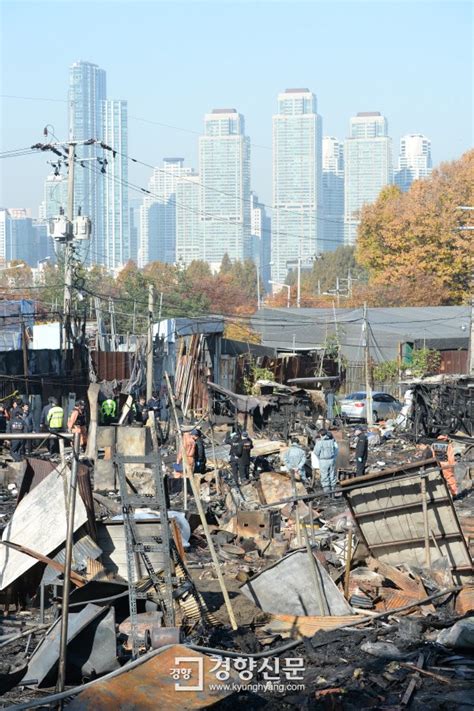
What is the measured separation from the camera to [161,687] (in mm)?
7621

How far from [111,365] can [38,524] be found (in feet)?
62.1

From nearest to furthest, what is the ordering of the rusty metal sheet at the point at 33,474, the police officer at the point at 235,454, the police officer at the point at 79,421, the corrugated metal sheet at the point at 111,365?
the rusty metal sheet at the point at 33,474
the police officer at the point at 235,454
the police officer at the point at 79,421
the corrugated metal sheet at the point at 111,365

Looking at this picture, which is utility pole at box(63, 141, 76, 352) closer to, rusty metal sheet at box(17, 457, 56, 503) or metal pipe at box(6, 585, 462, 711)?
rusty metal sheet at box(17, 457, 56, 503)

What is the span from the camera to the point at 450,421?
25625 mm

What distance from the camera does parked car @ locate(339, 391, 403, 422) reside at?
100 ft

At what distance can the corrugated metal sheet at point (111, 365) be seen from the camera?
95.3 ft

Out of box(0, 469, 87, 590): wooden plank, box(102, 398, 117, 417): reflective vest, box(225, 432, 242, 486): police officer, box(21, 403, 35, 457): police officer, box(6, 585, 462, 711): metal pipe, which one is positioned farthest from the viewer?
box(102, 398, 117, 417): reflective vest

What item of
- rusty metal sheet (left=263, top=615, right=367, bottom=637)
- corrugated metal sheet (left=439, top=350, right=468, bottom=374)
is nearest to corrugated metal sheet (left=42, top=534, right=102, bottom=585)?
rusty metal sheet (left=263, top=615, right=367, bottom=637)

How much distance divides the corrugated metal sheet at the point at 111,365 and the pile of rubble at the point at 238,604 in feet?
49.7

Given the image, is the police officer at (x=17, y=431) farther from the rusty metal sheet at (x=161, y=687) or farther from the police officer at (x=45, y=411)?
the rusty metal sheet at (x=161, y=687)

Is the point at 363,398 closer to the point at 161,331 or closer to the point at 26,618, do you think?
the point at 161,331

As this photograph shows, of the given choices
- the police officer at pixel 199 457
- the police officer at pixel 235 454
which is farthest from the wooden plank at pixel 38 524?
the police officer at pixel 199 457

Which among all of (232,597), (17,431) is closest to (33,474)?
(232,597)

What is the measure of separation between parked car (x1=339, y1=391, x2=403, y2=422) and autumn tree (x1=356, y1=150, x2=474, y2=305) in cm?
2153
